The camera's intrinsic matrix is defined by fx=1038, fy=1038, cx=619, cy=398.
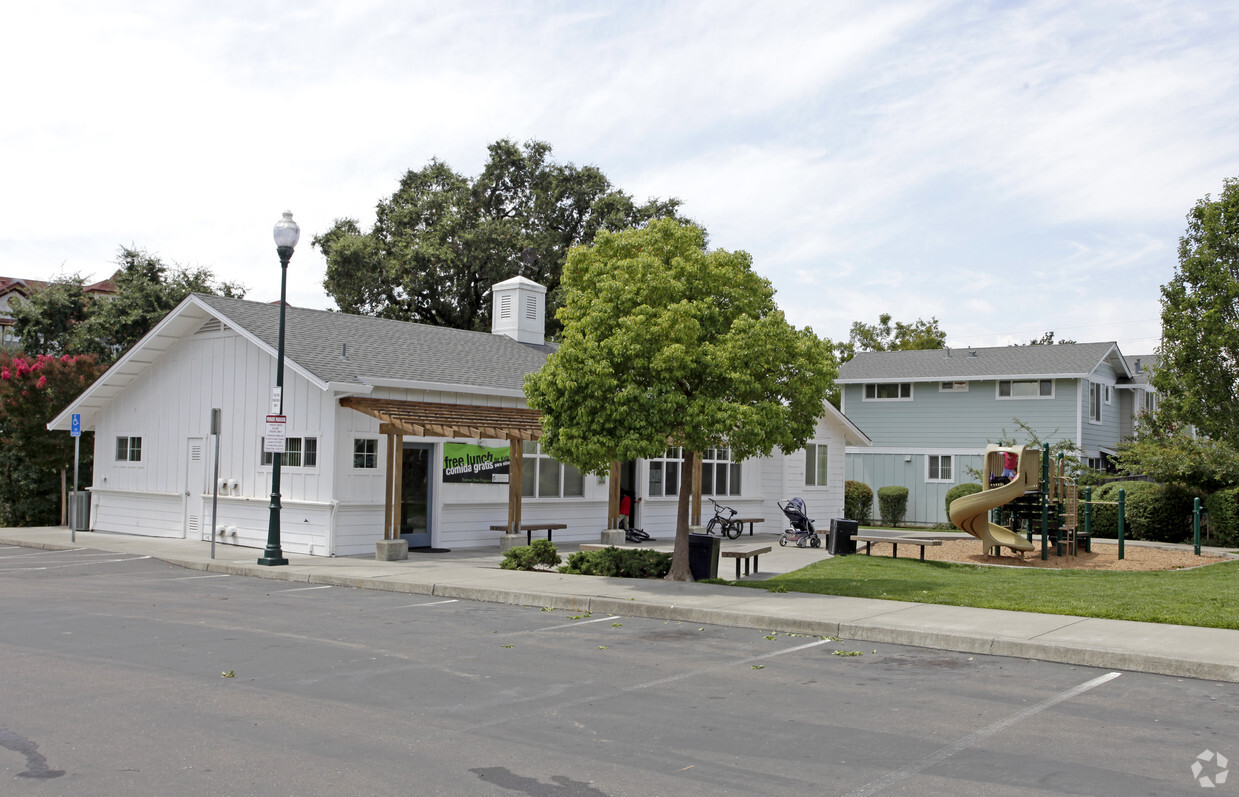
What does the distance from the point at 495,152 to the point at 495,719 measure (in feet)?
138

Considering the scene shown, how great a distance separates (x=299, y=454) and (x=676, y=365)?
972 centimetres

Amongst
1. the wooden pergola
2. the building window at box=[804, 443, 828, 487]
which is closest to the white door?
the wooden pergola

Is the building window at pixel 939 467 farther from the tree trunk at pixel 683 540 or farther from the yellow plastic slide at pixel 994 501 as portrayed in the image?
the tree trunk at pixel 683 540

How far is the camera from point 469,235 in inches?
1703

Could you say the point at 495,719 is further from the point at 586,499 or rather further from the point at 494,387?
the point at 586,499

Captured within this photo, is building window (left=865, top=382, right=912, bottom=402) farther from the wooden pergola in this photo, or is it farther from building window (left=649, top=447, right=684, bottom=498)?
the wooden pergola

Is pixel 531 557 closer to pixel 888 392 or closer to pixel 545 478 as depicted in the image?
pixel 545 478

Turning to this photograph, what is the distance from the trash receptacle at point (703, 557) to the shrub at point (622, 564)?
0.45 meters

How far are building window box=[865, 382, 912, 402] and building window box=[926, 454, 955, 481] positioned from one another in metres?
2.59

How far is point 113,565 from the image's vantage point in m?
18.5

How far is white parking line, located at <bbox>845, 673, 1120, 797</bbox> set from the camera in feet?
19.7

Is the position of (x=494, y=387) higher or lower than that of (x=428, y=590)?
higher

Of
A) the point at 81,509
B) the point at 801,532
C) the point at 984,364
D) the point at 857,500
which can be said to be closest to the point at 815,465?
the point at 857,500

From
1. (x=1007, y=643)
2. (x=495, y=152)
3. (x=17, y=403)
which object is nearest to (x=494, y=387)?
(x=17, y=403)
